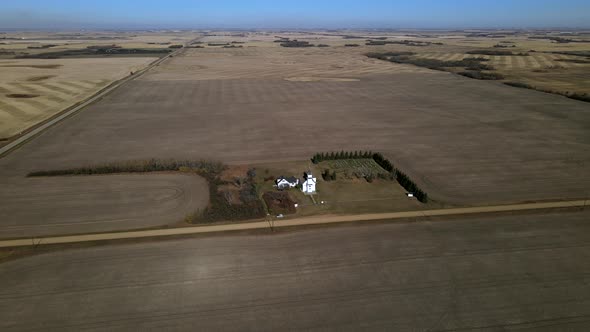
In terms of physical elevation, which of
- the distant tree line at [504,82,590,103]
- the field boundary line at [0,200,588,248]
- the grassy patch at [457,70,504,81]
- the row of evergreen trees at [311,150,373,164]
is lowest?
the field boundary line at [0,200,588,248]

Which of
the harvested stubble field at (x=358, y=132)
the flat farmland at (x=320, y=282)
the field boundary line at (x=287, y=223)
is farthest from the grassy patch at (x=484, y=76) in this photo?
the flat farmland at (x=320, y=282)

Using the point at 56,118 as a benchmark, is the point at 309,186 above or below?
below

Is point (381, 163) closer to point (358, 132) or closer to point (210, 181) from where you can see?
point (358, 132)

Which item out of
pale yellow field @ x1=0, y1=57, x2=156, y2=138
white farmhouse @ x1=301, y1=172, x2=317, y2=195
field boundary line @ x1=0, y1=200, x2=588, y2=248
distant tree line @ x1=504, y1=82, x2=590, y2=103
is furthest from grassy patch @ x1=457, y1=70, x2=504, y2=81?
pale yellow field @ x1=0, y1=57, x2=156, y2=138

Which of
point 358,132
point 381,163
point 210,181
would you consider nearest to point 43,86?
point 210,181

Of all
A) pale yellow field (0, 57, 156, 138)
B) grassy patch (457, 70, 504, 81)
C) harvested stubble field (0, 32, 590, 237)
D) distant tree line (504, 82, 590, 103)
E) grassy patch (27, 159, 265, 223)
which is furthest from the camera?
grassy patch (457, 70, 504, 81)

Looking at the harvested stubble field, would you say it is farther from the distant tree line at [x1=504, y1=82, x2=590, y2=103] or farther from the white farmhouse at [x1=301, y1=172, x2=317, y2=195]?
the white farmhouse at [x1=301, y1=172, x2=317, y2=195]

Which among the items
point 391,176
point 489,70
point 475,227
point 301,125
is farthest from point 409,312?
point 489,70
